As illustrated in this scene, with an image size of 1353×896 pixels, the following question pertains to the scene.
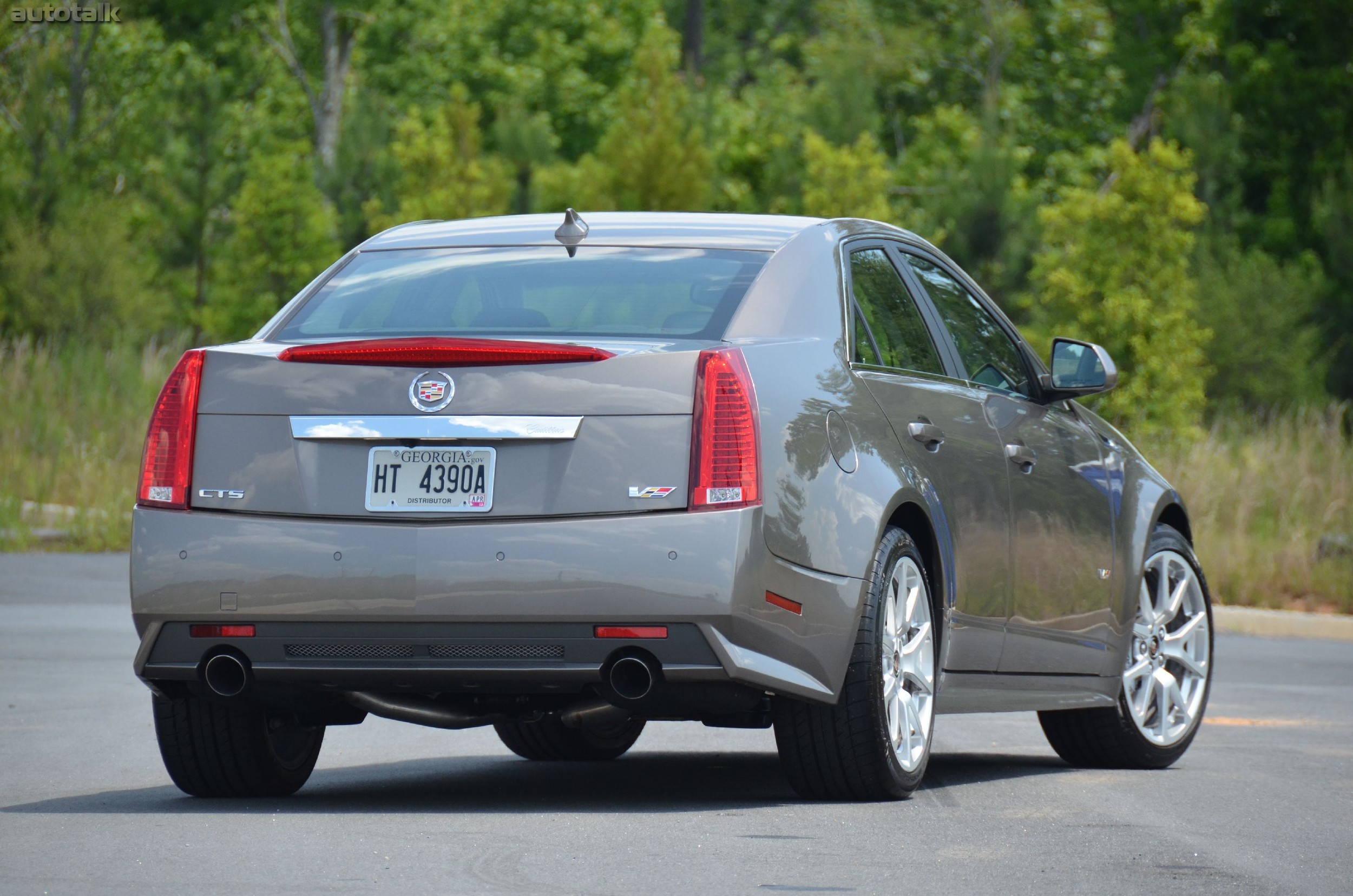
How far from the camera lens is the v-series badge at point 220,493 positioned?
222 inches

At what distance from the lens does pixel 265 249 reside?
33156 mm

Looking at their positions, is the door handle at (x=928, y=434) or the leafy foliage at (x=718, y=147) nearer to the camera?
the door handle at (x=928, y=434)

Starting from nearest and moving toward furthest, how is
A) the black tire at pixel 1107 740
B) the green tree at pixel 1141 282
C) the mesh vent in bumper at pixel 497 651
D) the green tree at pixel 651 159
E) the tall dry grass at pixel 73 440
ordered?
the mesh vent in bumper at pixel 497 651
the black tire at pixel 1107 740
the tall dry grass at pixel 73 440
the green tree at pixel 1141 282
the green tree at pixel 651 159

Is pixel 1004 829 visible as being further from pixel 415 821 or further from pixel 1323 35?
pixel 1323 35

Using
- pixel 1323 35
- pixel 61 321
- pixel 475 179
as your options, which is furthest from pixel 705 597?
pixel 1323 35

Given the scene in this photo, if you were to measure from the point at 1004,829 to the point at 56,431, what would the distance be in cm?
1674

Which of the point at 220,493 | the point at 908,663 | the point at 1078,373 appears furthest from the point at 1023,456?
the point at 220,493

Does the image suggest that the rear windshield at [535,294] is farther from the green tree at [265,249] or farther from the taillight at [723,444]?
the green tree at [265,249]

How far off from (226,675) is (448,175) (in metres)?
26.2

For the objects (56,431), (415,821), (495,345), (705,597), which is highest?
(495,345)

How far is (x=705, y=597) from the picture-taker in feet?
17.6

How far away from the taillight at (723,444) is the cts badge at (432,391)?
0.63 m

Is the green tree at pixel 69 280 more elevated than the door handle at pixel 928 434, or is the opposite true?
the door handle at pixel 928 434
